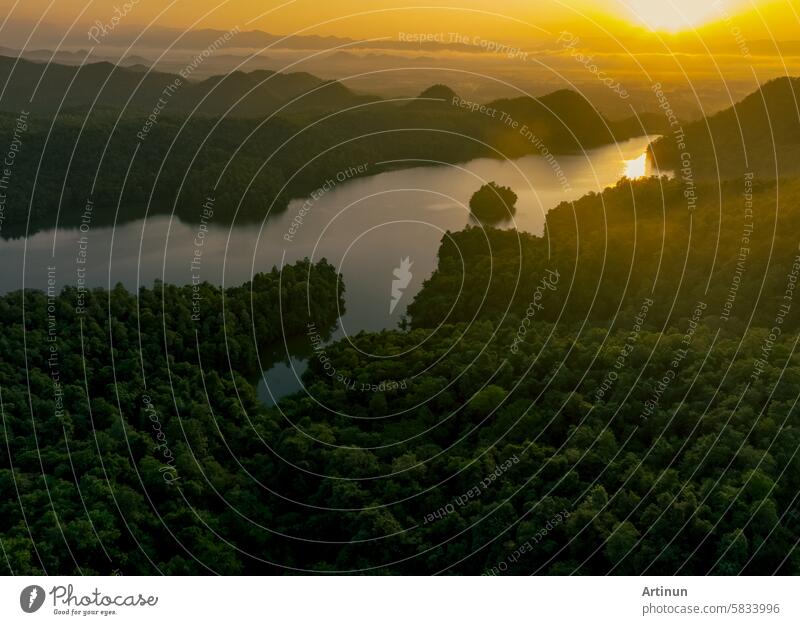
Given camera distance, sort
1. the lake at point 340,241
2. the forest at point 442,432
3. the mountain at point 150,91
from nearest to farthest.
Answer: the forest at point 442,432 < the lake at point 340,241 < the mountain at point 150,91

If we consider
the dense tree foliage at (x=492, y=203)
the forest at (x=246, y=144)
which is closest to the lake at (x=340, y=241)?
the dense tree foliage at (x=492, y=203)

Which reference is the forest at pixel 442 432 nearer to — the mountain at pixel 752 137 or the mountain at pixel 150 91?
the mountain at pixel 752 137

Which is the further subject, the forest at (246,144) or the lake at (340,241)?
the forest at (246,144)

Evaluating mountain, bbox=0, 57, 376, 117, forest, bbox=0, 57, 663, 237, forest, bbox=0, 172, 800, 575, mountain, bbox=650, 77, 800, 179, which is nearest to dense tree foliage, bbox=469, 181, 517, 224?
forest, bbox=0, 57, 663, 237

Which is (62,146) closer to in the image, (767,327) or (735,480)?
(767,327)

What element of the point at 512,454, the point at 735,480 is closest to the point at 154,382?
the point at 512,454

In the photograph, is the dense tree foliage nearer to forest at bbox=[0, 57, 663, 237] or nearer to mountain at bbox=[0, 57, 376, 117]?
forest at bbox=[0, 57, 663, 237]
